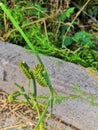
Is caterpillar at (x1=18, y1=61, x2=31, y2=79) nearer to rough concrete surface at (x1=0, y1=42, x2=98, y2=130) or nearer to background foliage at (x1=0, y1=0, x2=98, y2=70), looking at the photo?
rough concrete surface at (x1=0, y1=42, x2=98, y2=130)

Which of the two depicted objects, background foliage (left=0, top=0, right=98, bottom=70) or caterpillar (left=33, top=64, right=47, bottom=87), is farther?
background foliage (left=0, top=0, right=98, bottom=70)

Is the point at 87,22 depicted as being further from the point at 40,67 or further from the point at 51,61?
the point at 40,67

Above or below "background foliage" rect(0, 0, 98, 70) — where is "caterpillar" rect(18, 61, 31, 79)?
below

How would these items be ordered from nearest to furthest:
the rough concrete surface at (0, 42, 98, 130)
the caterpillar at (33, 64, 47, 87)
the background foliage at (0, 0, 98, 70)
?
1. the caterpillar at (33, 64, 47, 87)
2. the rough concrete surface at (0, 42, 98, 130)
3. the background foliage at (0, 0, 98, 70)

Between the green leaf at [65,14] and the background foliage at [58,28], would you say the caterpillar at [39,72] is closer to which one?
the background foliage at [58,28]

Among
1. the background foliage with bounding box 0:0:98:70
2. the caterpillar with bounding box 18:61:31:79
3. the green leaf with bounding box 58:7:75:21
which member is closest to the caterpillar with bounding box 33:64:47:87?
the caterpillar with bounding box 18:61:31:79
